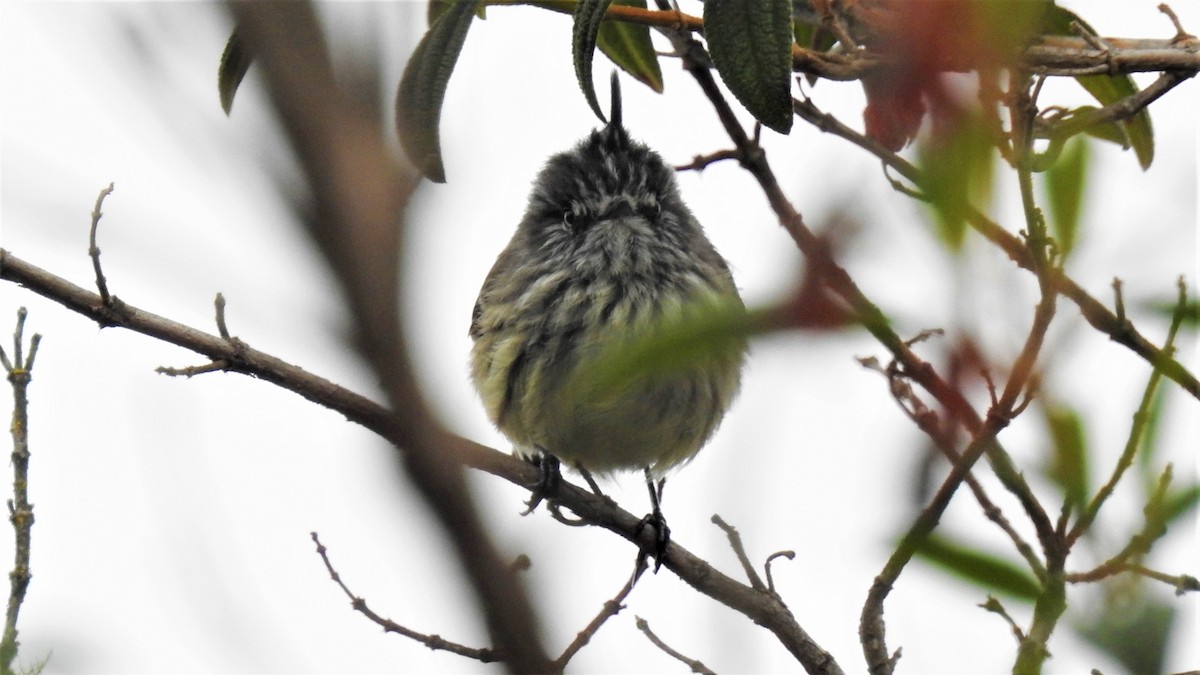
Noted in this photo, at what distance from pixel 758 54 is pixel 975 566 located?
1522 mm

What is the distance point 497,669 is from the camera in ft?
2.98

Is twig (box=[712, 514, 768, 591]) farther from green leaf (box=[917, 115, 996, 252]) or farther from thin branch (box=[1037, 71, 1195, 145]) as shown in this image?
green leaf (box=[917, 115, 996, 252])

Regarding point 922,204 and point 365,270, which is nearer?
point 365,270

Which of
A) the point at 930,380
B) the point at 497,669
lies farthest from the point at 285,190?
the point at 930,380

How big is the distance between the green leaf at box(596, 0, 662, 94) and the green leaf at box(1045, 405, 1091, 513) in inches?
119

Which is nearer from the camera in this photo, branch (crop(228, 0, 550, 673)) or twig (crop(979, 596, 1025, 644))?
branch (crop(228, 0, 550, 673))

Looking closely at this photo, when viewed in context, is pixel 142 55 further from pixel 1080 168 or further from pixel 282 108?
pixel 1080 168

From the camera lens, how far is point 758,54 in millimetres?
2918

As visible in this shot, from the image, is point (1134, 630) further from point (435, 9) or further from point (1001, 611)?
point (435, 9)

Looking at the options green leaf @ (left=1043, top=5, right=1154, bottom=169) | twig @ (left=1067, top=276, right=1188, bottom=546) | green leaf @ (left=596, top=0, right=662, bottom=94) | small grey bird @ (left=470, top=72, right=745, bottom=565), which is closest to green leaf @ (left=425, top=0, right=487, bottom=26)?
green leaf @ (left=596, top=0, right=662, bottom=94)

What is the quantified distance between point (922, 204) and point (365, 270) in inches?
19.7

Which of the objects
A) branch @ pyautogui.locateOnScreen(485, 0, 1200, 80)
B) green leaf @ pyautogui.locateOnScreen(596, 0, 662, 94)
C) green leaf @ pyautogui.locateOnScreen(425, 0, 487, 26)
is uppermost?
green leaf @ pyautogui.locateOnScreen(596, 0, 662, 94)

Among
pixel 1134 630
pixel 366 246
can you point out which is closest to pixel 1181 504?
pixel 1134 630

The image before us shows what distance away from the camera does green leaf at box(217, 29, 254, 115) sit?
2.95ft
